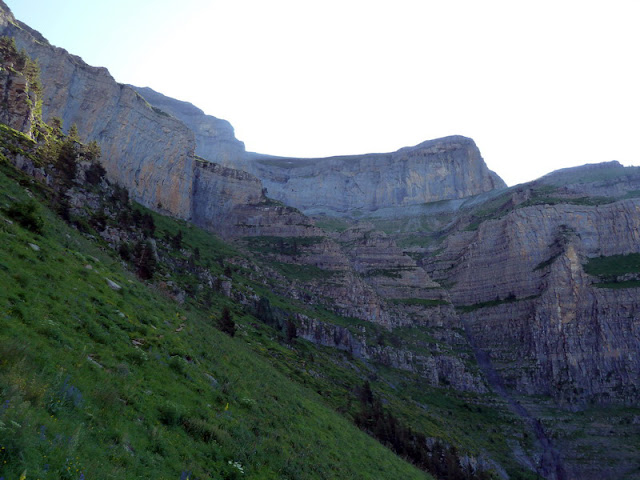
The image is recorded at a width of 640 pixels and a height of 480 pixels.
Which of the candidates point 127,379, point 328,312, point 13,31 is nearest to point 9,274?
point 127,379

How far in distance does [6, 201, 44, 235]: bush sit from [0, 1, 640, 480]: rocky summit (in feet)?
0.38

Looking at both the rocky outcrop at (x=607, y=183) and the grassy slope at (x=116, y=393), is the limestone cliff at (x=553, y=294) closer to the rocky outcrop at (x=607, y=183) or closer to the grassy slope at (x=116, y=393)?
the rocky outcrop at (x=607, y=183)

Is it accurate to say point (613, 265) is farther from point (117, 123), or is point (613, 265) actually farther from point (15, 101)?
point (117, 123)

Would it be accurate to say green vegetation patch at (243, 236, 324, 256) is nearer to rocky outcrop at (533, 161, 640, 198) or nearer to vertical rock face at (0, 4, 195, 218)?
vertical rock face at (0, 4, 195, 218)

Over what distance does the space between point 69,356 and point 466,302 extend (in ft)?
409

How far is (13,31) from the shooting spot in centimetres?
9788

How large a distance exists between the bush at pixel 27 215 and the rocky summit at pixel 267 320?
11cm

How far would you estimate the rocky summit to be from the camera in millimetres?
11352

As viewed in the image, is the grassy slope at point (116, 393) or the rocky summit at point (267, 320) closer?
the grassy slope at point (116, 393)

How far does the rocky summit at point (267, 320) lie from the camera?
37.2 feet

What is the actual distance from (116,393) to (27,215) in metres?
14.0

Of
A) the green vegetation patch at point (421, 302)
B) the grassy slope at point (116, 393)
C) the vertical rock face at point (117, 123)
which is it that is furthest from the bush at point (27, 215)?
the green vegetation patch at point (421, 302)

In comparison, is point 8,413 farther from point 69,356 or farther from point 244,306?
point 244,306

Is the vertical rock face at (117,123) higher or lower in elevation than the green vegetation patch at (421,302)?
higher
